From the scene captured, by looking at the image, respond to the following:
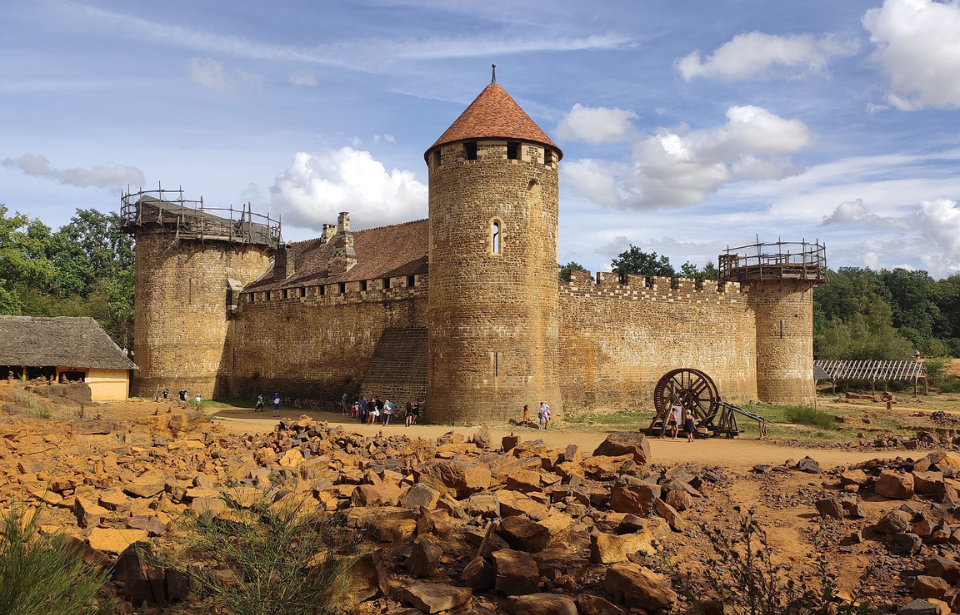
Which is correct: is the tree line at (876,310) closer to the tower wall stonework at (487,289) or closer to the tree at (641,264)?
the tree at (641,264)

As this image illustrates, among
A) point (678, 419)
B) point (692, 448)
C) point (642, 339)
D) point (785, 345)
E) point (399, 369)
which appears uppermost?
point (642, 339)

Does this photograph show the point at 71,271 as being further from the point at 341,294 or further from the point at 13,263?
the point at 341,294

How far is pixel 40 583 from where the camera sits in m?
5.31

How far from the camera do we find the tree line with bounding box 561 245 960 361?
149 feet

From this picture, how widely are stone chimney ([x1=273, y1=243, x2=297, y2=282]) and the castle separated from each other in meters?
0.08

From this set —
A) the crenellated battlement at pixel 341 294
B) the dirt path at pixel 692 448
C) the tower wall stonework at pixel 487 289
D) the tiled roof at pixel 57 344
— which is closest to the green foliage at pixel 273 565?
the dirt path at pixel 692 448

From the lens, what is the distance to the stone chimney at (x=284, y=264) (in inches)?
1286

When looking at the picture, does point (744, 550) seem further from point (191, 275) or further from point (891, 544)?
point (191, 275)

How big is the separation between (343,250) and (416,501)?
2142 centimetres

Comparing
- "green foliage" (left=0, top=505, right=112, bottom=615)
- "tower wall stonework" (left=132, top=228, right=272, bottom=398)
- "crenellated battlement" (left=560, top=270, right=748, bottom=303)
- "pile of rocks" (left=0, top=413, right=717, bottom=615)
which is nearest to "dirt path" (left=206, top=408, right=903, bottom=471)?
"pile of rocks" (left=0, top=413, right=717, bottom=615)

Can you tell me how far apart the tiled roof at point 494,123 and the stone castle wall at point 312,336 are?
5.60 m

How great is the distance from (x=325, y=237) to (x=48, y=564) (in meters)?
28.9

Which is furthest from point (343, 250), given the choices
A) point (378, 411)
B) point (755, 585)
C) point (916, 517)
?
point (755, 585)

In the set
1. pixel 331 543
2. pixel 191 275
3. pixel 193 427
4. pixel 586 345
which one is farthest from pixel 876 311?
pixel 331 543
